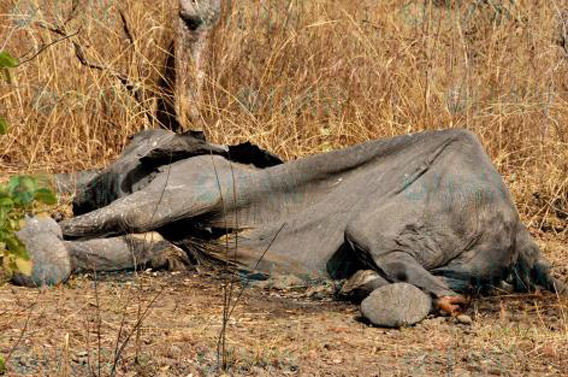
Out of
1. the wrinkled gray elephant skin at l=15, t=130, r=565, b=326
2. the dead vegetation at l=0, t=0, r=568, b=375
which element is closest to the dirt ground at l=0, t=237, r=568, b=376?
the wrinkled gray elephant skin at l=15, t=130, r=565, b=326

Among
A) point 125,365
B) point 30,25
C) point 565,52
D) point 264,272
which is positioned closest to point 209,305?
point 264,272

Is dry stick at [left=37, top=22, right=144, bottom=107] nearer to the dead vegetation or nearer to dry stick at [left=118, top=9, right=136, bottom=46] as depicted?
the dead vegetation

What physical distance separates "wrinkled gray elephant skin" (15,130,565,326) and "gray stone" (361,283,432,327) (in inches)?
8.9

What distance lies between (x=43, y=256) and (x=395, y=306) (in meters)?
1.65

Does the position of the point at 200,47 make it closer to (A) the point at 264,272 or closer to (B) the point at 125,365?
(A) the point at 264,272

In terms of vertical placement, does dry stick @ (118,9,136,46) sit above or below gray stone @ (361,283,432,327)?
above

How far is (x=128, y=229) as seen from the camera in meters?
6.04

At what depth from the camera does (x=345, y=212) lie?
6020 millimetres

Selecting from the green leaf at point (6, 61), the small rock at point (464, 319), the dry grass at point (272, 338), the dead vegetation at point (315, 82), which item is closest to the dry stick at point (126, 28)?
the dead vegetation at point (315, 82)

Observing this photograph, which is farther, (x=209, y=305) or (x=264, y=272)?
(x=264, y=272)

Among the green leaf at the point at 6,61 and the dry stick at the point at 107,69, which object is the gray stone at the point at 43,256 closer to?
the dry stick at the point at 107,69

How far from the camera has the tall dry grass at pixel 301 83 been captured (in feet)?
25.3

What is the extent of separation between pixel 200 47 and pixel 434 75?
62.0 inches

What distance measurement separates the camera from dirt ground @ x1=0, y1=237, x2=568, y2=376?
431 centimetres
